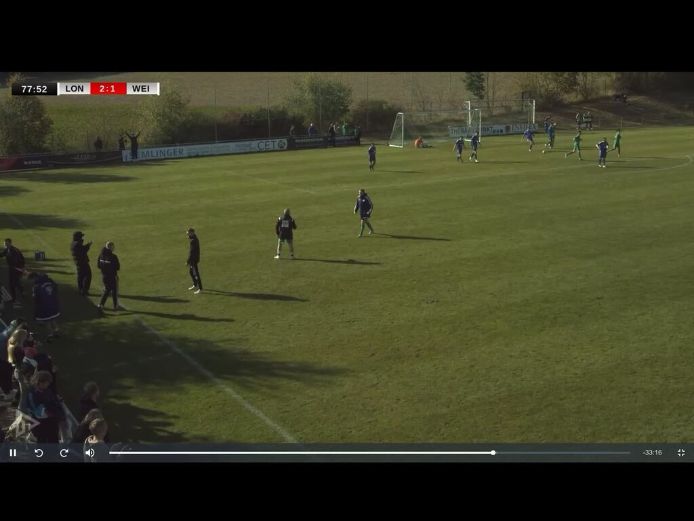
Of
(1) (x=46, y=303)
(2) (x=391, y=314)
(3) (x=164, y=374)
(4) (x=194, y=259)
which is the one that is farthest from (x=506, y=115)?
(3) (x=164, y=374)

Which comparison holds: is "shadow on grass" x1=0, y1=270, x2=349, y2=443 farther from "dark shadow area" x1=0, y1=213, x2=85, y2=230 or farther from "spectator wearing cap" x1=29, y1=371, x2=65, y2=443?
"dark shadow area" x1=0, y1=213, x2=85, y2=230

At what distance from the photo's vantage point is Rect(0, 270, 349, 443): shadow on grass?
12.3 meters

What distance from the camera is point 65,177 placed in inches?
1645

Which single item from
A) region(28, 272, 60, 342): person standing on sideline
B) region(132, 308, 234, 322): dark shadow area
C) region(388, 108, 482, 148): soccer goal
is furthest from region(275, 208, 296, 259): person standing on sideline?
region(388, 108, 482, 148): soccer goal

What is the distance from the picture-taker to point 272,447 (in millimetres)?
11242

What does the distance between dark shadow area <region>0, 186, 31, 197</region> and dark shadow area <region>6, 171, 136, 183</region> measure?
2227 millimetres

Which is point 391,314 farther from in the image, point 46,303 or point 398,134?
point 398,134

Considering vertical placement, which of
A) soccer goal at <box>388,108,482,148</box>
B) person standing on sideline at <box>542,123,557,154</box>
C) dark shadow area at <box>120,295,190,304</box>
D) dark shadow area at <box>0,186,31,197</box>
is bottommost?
dark shadow area at <box>120,295,190,304</box>

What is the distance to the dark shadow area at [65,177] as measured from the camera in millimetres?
40250

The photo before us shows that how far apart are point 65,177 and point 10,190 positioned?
4.55m

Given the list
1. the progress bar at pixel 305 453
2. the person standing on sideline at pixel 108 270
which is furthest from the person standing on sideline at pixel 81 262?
the progress bar at pixel 305 453

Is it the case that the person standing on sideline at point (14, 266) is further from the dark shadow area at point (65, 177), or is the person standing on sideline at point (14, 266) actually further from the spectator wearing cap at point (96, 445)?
the dark shadow area at point (65, 177)

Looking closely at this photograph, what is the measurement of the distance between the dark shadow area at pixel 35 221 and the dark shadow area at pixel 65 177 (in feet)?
31.1
